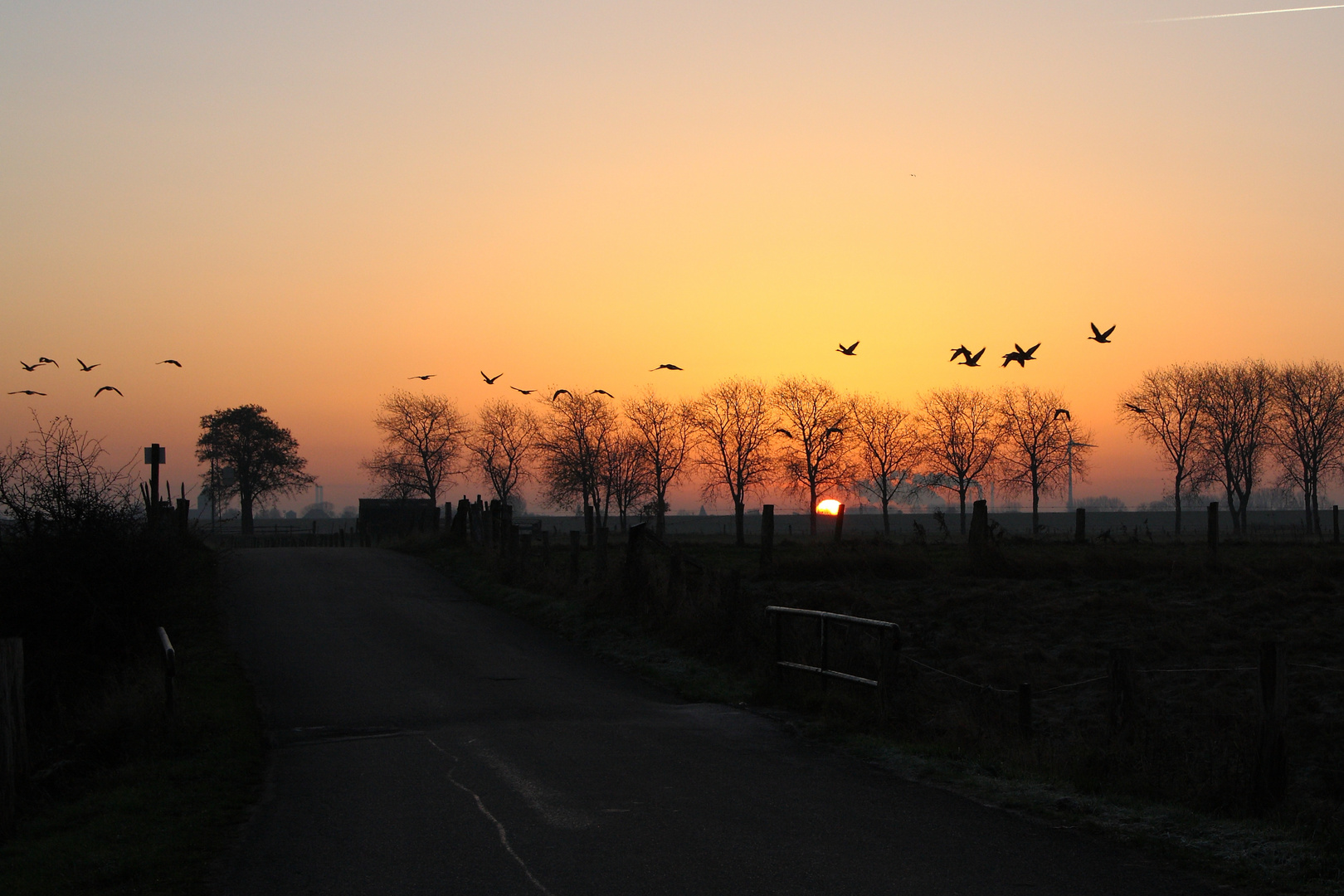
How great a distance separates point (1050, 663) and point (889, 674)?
6368 millimetres

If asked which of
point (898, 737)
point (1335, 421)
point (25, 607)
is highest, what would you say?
point (1335, 421)

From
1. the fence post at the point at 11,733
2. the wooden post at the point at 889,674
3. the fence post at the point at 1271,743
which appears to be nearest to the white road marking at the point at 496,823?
the fence post at the point at 11,733

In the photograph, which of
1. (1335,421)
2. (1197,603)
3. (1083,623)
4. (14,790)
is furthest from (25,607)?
(1335,421)

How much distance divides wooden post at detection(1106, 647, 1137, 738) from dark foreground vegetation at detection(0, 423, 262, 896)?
7845 millimetres

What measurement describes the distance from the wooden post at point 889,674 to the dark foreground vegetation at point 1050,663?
13cm

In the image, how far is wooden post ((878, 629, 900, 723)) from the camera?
11492 millimetres

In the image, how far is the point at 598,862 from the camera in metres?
6.71

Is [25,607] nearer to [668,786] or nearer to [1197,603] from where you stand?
[668,786]

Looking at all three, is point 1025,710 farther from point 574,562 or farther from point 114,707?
point 574,562

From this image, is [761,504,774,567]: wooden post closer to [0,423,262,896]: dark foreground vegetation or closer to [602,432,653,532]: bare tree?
[0,423,262,896]: dark foreground vegetation

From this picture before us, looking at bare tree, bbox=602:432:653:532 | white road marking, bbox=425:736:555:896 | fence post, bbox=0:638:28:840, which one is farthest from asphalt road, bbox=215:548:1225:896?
bare tree, bbox=602:432:653:532

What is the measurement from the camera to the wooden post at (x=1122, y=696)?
1002cm

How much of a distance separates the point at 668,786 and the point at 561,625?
1108cm

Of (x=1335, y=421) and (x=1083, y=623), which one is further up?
(x=1335, y=421)
